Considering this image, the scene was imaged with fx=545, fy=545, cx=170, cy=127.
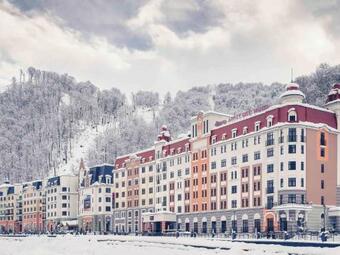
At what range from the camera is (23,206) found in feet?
613

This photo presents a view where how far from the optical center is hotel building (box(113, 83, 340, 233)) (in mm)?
87875

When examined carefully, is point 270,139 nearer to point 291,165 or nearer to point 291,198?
point 291,165

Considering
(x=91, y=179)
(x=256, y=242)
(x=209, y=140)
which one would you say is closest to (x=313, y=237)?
(x=256, y=242)

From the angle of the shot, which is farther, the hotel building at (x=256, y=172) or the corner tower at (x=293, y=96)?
the corner tower at (x=293, y=96)

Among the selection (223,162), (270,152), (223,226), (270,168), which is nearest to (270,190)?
(270,168)

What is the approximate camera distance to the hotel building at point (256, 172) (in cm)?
8788

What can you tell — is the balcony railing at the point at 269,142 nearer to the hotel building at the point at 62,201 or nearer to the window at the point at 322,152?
the window at the point at 322,152

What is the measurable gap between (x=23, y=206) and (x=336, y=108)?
125 metres

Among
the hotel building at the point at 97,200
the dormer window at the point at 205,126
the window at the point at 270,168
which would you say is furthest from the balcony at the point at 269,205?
the hotel building at the point at 97,200

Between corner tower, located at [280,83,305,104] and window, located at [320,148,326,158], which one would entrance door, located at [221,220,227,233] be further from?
corner tower, located at [280,83,305,104]

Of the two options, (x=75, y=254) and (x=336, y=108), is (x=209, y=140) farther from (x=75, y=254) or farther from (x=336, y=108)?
(x=75, y=254)

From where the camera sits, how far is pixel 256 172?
9444 cm

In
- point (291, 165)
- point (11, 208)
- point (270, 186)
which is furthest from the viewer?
point (11, 208)

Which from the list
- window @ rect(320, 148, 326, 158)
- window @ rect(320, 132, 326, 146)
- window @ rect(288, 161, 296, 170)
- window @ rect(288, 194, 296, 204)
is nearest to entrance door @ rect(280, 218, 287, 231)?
window @ rect(288, 194, 296, 204)
